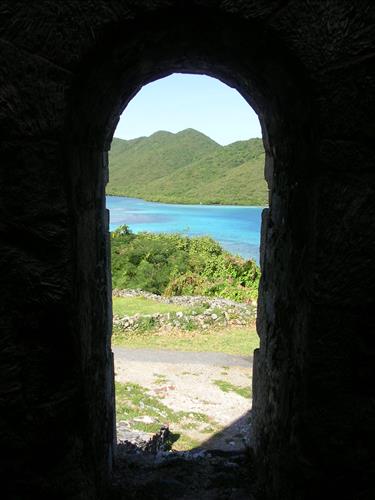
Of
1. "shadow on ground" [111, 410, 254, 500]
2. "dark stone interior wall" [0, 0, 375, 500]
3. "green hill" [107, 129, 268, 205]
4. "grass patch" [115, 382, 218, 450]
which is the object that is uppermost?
"green hill" [107, 129, 268, 205]

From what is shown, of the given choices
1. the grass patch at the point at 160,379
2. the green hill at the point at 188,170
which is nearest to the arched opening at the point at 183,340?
the grass patch at the point at 160,379

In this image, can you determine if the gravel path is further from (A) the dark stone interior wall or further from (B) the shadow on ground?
(A) the dark stone interior wall

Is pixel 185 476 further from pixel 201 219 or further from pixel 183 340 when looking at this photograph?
pixel 201 219

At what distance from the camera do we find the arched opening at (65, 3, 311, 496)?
1737 millimetres

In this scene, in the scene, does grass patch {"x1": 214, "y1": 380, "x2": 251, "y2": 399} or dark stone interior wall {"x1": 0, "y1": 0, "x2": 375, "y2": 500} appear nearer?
dark stone interior wall {"x1": 0, "y1": 0, "x2": 375, "y2": 500}

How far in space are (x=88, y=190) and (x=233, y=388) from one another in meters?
5.78

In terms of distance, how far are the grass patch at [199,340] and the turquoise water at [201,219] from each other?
20927mm

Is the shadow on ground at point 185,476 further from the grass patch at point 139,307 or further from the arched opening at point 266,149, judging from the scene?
the grass patch at point 139,307

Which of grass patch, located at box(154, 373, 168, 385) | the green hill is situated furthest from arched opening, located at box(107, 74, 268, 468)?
the green hill

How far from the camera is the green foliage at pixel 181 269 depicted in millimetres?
14273

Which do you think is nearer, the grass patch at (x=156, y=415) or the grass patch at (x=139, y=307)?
the grass patch at (x=156, y=415)

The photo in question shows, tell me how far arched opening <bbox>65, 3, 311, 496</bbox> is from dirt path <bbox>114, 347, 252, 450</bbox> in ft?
9.29

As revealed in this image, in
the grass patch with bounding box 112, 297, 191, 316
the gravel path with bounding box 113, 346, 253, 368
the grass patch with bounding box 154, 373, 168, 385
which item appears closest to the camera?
the grass patch with bounding box 154, 373, 168, 385

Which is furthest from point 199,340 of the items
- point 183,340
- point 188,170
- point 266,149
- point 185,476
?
point 188,170
